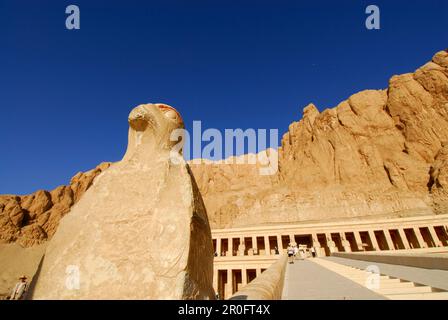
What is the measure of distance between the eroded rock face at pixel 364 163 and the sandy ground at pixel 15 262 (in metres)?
30.6

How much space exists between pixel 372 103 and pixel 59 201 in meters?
65.4

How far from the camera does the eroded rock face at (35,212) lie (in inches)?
1793

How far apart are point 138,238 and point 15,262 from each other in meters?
53.6

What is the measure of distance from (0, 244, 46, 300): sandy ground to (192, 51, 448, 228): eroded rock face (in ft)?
100

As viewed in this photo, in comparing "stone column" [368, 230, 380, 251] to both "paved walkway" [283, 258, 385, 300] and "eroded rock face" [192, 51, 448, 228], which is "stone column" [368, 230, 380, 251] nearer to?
"eroded rock face" [192, 51, 448, 228]

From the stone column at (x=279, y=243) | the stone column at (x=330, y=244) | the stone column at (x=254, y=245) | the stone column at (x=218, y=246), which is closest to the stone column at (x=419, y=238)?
the stone column at (x=330, y=244)

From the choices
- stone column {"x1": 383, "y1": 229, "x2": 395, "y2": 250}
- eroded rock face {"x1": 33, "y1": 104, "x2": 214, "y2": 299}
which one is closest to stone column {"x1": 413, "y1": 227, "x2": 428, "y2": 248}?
stone column {"x1": 383, "y1": 229, "x2": 395, "y2": 250}

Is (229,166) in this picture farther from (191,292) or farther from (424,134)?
(191,292)

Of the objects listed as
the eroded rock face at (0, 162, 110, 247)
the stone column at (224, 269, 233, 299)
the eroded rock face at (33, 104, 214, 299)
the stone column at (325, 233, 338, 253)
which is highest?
the eroded rock face at (0, 162, 110, 247)

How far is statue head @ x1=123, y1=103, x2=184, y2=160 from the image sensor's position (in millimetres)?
3424

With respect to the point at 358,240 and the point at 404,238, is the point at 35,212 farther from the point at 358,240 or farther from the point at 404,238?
the point at 404,238

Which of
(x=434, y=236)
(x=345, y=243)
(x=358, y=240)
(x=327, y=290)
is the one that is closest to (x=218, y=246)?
(x=345, y=243)

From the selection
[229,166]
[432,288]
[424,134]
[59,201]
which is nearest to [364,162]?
[424,134]

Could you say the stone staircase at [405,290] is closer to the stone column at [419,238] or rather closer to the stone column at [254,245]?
the stone column at [419,238]
